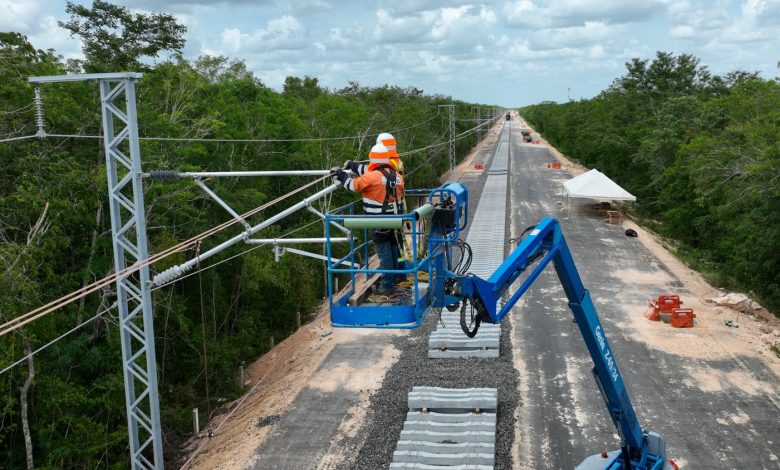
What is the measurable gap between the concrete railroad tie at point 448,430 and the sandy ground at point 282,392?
1471mm

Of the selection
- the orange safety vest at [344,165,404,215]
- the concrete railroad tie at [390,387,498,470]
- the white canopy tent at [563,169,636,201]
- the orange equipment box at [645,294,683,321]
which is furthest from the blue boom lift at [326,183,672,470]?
the white canopy tent at [563,169,636,201]

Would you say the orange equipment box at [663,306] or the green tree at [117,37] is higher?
the green tree at [117,37]

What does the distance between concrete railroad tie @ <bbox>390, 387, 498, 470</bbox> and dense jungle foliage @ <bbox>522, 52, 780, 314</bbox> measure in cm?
1532

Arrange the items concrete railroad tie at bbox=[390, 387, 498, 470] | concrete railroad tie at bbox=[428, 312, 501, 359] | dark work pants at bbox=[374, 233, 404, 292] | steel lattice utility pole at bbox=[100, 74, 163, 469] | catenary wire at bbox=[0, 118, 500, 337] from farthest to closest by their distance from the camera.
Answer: concrete railroad tie at bbox=[428, 312, 501, 359] < concrete railroad tie at bbox=[390, 387, 498, 470] < steel lattice utility pole at bbox=[100, 74, 163, 469] < dark work pants at bbox=[374, 233, 404, 292] < catenary wire at bbox=[0, 118, 500, 337]

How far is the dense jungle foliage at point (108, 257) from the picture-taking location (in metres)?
14.0

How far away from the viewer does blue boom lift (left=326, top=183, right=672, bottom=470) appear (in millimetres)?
9109

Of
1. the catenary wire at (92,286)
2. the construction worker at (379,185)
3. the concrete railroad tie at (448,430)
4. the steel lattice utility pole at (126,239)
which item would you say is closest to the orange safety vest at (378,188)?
the construction worker at (379,185)

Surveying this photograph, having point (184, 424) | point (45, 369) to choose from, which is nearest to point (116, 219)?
point (45, 369)

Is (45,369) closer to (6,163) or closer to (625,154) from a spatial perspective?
(6,163)

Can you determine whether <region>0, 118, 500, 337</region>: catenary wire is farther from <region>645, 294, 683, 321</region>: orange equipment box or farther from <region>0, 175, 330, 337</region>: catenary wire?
<region>645, 294, 683, 321</region>: orange equipment box

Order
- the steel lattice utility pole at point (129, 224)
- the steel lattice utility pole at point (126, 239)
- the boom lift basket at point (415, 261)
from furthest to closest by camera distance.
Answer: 1. the steel lattice utility pole at point (126, 239)
2. the steel lattice utility pole at point (129, 224)
3. the boom lift basket at point (415, 261)

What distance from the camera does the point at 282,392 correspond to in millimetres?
18234

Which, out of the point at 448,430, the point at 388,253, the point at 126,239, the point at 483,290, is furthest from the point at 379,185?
the point at 448,430

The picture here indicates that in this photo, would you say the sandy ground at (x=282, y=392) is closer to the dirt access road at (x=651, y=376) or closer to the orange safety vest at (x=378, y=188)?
the dirt access road at (x=651, y=376)
